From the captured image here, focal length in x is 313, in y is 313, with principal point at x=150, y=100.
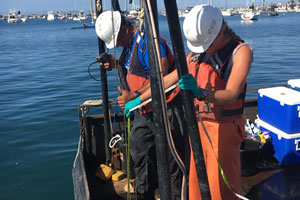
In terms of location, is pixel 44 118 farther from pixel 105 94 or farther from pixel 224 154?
pixel 224 154

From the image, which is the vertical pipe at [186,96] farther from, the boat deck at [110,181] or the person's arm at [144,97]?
the boat deck at [110,181]

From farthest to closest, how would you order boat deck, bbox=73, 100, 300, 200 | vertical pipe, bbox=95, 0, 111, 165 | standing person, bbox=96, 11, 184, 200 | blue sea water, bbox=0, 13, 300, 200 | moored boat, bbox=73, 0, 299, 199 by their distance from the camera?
blue sea water, bbox=0, 13, 300, 200 → moored boat, bbox=73, 0, 299, 199 → vertical pipe, bbox=95, 0, 111, 165 → boat deck, bbox=73, 100, 300, 200 → standing person, bbox=96, 11, 184, 200

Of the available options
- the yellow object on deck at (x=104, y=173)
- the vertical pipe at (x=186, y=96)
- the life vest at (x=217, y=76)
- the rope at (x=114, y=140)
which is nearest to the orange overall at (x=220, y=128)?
the life vest at (x=217, y=76)

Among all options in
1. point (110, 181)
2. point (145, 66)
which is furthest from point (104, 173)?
point (145, 66)

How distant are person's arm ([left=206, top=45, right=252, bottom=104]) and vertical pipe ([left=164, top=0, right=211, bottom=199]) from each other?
1.37 ft

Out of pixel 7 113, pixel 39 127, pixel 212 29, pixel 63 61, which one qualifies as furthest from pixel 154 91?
pixel 63 61

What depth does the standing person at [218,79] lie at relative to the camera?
7.37 ft

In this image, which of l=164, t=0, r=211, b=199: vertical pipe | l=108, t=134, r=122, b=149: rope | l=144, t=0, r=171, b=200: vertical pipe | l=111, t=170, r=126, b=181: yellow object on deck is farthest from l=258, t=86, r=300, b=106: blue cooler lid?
l=144, t=0, r=171, b=200: vertical pipe

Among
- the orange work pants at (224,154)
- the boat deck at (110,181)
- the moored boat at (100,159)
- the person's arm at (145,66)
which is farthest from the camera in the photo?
the moored boat at (100,159)

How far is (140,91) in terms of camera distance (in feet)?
9.90

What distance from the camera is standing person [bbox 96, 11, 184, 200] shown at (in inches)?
121

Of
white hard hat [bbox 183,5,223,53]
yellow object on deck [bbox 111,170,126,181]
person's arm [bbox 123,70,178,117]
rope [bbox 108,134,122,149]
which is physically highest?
white hard hat [bbox 183,5,223,53]

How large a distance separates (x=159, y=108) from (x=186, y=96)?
0.54 feet

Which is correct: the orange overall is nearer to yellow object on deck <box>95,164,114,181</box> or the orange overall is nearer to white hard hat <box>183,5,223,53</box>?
white hard hat <box>183,5,223,53</box>
